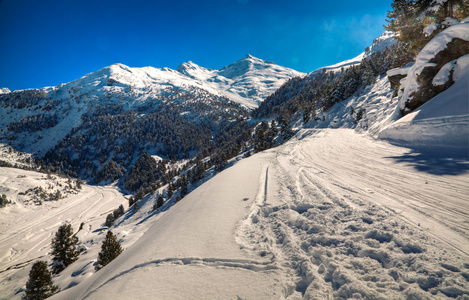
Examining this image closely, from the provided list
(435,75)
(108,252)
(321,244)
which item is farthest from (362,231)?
(108,252)

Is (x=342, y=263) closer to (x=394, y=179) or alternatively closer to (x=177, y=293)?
(x=177, y=293)

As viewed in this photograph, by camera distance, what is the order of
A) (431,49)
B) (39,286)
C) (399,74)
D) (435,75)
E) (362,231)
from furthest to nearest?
1. (399,74)
2. (39,286)
3. (431,49)
4. (435,75)
5. (362,231)

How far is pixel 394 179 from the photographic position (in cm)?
676

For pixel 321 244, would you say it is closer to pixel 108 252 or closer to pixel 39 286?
pixel 108 252

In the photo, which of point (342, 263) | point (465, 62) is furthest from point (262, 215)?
point (465, 62)

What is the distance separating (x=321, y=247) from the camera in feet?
12.2


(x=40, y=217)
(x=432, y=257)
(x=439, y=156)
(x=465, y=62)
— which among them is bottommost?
(x=40, y=217)

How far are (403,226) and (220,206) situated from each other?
5252 mm

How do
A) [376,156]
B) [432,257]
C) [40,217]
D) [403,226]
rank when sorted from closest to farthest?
[432,257], [403,226], [376,156], [40,217]

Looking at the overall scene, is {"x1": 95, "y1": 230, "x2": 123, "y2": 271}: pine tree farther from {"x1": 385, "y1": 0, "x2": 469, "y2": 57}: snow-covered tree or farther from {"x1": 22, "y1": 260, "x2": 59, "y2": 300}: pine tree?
{"x1": 385, "y1": 0, "x2": 469, "y2": 57}: snow-covered tree

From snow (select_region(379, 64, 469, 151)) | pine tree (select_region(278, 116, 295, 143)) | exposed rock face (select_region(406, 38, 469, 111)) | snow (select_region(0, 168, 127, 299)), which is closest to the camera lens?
snow (select_region(379, 64, 469, 151))

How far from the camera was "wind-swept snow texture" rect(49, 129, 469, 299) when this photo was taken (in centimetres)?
286

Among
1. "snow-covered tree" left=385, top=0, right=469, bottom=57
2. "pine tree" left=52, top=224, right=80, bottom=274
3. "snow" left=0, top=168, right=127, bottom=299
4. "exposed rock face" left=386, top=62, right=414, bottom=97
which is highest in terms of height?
"snow-covered tree" left=385, top=0, right=469, bottom=57

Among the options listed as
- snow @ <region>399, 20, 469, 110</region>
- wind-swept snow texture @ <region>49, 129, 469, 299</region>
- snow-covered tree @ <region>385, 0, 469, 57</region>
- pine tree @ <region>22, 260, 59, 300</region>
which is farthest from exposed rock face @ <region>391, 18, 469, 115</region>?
pine tree @ <region>22, 260, 59, 300</region>
